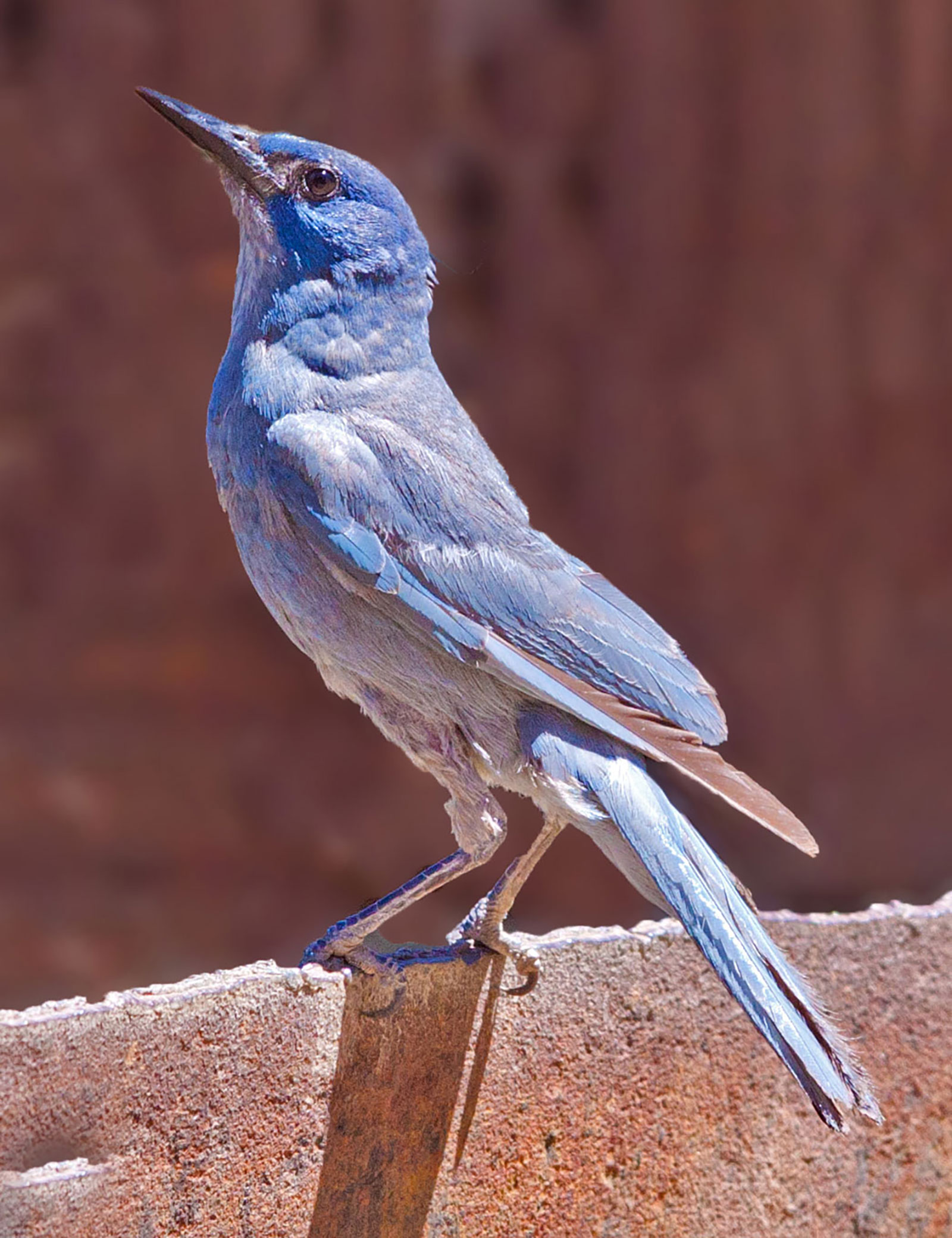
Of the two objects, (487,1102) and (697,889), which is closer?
(697,889)

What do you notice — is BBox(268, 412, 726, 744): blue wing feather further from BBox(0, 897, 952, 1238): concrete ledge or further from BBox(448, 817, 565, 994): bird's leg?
BBox(0, 897, 952, 1238): concrete ledge

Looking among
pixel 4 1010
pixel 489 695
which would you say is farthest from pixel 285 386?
pixel 4 1010

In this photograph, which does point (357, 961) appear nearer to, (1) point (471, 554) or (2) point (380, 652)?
(2) point (380, 652)

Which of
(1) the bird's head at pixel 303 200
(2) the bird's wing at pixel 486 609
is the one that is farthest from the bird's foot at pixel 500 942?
(1) the bird's head at pixel 303 200

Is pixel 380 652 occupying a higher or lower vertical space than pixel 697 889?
higher

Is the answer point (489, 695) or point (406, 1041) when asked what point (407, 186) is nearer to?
point (489, 695)

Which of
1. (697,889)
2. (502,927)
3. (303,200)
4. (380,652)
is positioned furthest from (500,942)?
(303,200)

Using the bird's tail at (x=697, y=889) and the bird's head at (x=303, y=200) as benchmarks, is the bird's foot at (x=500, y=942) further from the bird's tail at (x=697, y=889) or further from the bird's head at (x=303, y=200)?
the bird's head at (x=303, y=200)
